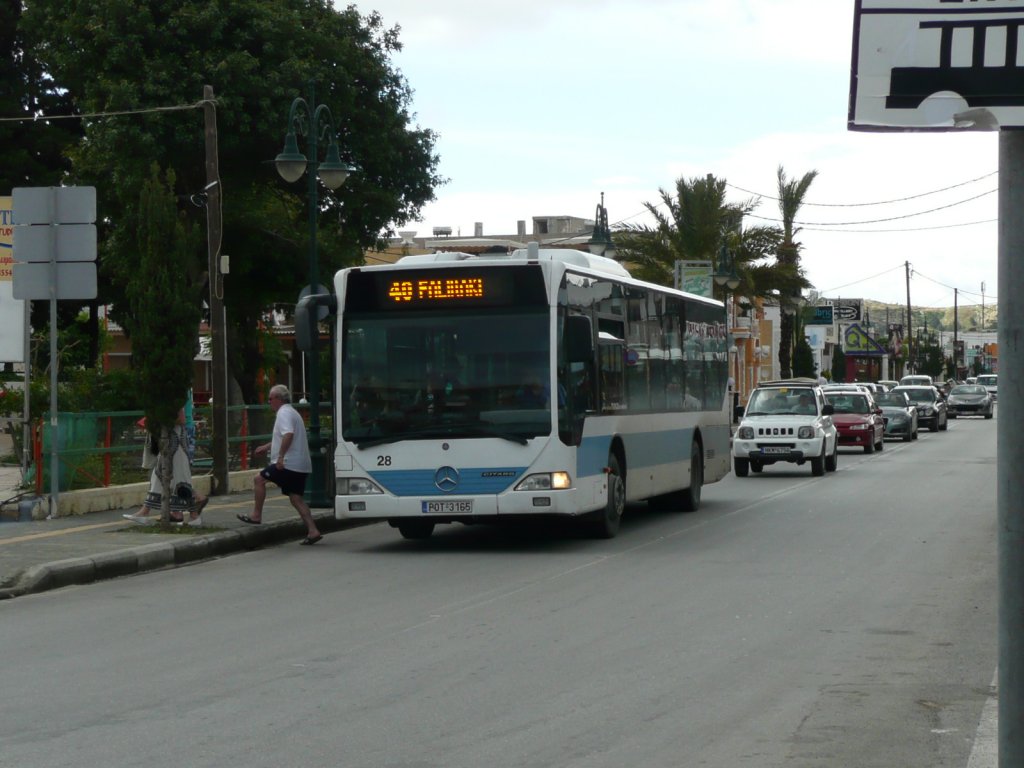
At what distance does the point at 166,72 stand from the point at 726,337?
15617 mm

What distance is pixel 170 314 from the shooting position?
17016 millimetres

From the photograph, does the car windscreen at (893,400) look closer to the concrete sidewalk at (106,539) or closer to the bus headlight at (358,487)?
the concrete sidewalk at (106,539)

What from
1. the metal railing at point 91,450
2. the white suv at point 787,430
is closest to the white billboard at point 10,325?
the metal railing at point 91,450

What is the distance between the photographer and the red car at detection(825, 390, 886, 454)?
4009cm

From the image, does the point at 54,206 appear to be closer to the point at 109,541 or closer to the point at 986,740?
the point at 109,541

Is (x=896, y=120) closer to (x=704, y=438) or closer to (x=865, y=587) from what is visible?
(x=865, y=587)

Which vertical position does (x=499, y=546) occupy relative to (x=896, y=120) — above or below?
below

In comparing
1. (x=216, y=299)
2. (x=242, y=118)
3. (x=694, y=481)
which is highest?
(x=242, y=118)

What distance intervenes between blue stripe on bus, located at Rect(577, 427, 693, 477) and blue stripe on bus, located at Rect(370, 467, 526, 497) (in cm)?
82

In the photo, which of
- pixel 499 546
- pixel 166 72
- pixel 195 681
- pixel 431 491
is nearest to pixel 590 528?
pixel 499 546

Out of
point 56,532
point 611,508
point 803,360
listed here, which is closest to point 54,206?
point 56,532

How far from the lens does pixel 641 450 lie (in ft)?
62.1

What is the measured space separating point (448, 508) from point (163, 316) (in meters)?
3.99

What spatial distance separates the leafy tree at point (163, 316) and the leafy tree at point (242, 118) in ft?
47.3
